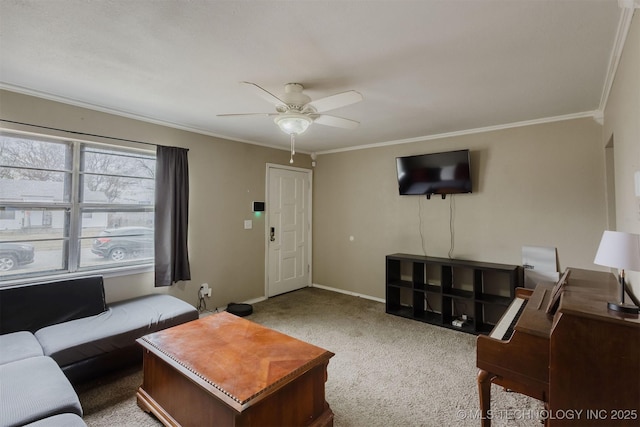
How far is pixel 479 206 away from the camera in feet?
12.5

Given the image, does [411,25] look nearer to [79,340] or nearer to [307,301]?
[79,340]

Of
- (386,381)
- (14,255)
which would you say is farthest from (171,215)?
(386,381)

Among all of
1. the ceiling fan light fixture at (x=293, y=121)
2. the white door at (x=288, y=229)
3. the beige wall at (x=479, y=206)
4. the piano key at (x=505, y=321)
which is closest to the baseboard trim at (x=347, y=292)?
the beige wall at (x=479, y=206)

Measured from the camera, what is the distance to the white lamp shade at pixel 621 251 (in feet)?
4.10

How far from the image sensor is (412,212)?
170 inches

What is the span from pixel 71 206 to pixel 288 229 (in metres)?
2.90

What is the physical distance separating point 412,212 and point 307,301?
2.09 m

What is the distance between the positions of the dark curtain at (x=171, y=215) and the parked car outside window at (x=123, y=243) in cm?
18

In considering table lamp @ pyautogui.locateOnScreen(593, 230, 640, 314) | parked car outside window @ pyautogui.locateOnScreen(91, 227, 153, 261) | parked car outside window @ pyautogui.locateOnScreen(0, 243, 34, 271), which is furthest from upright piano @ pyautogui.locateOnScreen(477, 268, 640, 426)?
parked car outside window @ pyautogui.locateOnScreen(0, 243, 34, 271)

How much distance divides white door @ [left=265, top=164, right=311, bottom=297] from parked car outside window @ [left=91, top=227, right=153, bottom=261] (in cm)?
174

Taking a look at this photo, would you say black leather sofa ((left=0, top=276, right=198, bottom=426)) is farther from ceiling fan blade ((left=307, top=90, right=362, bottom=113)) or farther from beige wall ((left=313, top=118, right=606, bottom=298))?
beige wall ((left=313, top=118, right=606, bottom=298))

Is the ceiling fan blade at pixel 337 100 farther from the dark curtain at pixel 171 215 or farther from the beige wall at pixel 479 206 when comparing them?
the beige wall at pixel 479 206

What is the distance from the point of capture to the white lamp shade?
49.2 inches

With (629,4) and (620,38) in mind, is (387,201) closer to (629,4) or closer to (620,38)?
(620,38)
